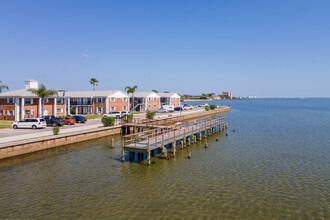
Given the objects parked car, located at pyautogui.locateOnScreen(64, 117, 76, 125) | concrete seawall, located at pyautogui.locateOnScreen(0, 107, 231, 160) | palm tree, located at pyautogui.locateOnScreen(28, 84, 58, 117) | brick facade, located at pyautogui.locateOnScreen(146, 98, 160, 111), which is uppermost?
palm tree, located at pyautogui.locateOnScreen(28, 84, 58, 117)

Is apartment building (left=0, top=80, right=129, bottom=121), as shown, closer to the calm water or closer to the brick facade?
the brick facade

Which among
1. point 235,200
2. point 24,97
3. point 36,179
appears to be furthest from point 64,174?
point 24,97

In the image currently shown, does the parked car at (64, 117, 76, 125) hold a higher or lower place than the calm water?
higher

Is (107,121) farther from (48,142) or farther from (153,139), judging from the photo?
(153,139)

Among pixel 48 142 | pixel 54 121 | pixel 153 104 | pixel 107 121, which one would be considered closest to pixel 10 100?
pixel 54 121

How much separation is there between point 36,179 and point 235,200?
16540mm

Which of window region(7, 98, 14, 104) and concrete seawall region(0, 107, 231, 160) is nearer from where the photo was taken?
concrete seawall region(0, 107, 231, 160)

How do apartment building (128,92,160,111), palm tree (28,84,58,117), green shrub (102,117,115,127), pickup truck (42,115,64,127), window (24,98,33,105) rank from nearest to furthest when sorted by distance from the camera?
pickup truck (42,115,64,127) < green shrub (102,117,115,127) < palm tree (28,84,58,117) < window (24,98,33,105) < apartment building (128,92,160,111)

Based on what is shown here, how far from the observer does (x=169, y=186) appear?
60.6 feet

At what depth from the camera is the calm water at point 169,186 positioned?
572 inches

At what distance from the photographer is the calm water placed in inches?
572

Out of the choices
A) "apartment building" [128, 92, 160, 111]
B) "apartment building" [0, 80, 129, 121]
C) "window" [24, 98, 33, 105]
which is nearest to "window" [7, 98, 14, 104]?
"apartment building" [0, 80, 129, 121]

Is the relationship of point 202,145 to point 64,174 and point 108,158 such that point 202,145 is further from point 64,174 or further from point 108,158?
point 64,174

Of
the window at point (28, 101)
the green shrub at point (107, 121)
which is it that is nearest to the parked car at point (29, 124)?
the green shrub at point (107, 121)
